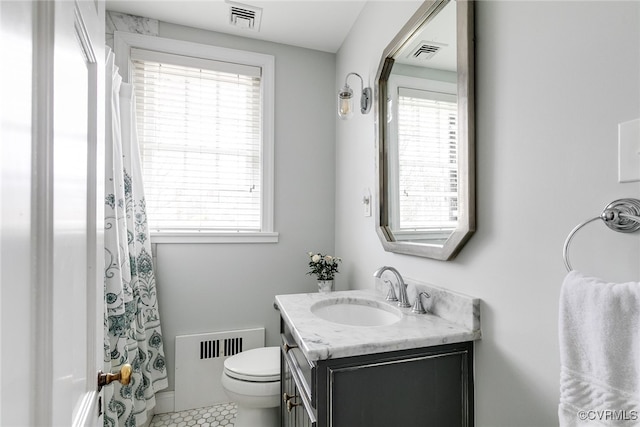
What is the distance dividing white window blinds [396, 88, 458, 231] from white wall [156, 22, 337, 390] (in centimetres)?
92

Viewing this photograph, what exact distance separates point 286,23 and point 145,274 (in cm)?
176

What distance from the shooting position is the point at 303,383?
104 cm

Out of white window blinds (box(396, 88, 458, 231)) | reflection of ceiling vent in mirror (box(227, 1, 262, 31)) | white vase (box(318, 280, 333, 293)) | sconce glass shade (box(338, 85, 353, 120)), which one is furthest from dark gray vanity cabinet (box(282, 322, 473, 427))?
reflection of ceiling vent in mirror (box(227, 1, 262, 31))

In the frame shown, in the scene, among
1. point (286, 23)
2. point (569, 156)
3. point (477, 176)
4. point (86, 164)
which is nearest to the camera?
point (86, 164)

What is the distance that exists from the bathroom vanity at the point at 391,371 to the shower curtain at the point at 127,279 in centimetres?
88

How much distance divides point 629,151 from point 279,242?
1841mm

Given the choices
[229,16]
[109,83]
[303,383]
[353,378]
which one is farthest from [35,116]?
[229,16]

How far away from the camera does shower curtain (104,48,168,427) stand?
4.63 ft

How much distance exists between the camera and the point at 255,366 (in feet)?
5.35

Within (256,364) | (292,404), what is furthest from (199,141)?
(292,404)

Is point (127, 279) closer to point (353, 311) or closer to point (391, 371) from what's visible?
point (353, 311)

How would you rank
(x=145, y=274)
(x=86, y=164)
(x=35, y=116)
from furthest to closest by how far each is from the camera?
(x=145, y=274) < (x=86, y=164) < (x=35, y=116)

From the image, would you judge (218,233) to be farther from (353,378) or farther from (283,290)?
(353,378)

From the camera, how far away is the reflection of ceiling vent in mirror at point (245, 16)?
183cm
